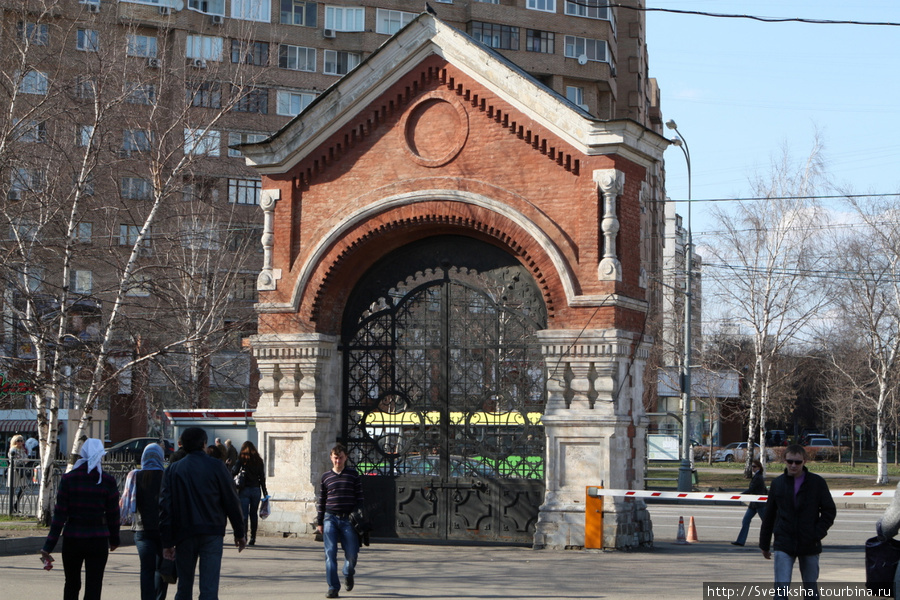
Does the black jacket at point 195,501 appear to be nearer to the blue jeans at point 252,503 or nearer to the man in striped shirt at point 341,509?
the man in striped shirt at point 341,509

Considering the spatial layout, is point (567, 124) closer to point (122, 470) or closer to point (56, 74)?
point (56, 74)

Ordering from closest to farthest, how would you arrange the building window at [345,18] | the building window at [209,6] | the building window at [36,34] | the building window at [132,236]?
the building window at [36,34] < the building window at [132,236] < the building window at [209,6] < the building window at [345,18]

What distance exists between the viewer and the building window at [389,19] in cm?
5784

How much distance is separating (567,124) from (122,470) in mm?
10532

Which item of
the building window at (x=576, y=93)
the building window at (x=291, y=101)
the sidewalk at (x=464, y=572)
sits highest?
the building window at (x=576, y=93)

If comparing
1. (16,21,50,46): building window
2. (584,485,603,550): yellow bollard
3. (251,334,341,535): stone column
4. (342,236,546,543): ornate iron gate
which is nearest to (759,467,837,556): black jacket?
(584,485,603,550): yellow bollard

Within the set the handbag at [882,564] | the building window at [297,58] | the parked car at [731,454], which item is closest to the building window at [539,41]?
the building window at [297,58]

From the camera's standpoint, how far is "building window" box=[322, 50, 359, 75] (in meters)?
57.3

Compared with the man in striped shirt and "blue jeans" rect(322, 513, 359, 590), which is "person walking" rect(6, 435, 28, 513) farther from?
"blue jeans" rect(322, 513, 359, 590)

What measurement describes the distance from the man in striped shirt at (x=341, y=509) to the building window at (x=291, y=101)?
4567 cm

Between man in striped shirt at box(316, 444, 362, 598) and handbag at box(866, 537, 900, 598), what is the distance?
5608 millimetres

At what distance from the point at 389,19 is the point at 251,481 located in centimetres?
4440

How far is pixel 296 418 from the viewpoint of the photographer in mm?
17828

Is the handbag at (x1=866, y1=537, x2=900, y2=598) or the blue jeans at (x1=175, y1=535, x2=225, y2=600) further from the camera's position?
the blue jeans at (x1=175, y1=535, x2=225, y2=600)
